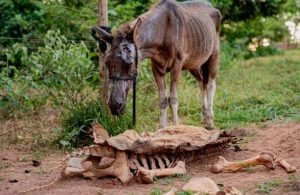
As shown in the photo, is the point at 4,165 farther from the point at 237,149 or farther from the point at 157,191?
the point at 237,149

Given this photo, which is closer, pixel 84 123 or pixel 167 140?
pixel 167 140

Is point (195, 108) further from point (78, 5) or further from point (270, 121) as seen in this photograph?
point (78, 5)

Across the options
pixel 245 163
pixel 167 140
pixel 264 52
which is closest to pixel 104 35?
pixel 167 140

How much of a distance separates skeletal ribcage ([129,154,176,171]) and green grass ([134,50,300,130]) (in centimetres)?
203

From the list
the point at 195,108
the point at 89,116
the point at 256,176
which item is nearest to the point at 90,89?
the point at 89,116

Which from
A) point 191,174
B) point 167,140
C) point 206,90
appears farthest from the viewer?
point 206,90

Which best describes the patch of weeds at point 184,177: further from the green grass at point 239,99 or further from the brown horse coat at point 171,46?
the green grass at point 239,99

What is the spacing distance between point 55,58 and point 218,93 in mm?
3740

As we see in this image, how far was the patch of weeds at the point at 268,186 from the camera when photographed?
4.30 meters

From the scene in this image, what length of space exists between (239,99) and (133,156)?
197 inches

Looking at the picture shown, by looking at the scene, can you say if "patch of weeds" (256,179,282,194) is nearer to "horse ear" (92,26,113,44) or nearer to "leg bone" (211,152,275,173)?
"leg bone" (211,152,275,173)

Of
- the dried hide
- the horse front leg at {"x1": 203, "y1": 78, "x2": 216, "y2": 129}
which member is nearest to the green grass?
the horse front leg at {"x1": 203, "y1": 78, "x2": 216, "y2": 129}

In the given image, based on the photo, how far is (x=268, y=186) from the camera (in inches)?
173

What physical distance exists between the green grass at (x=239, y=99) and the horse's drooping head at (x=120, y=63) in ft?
4.88
